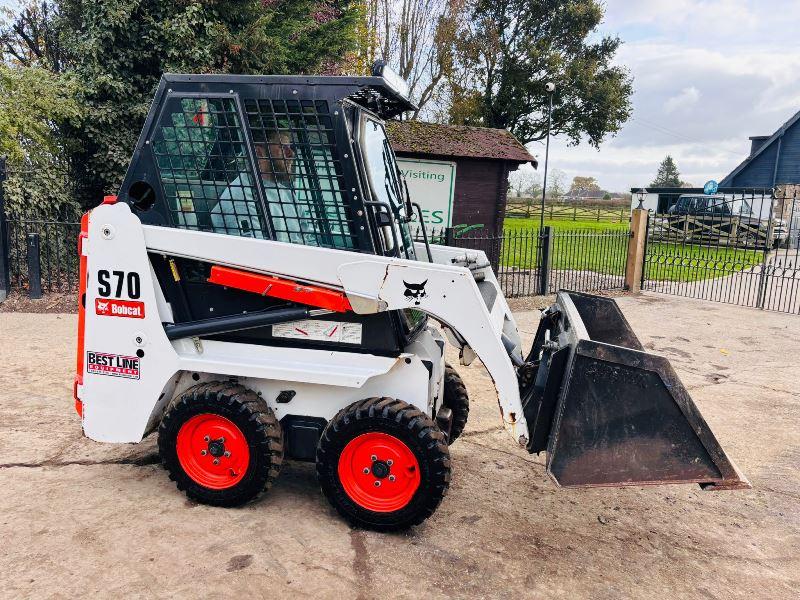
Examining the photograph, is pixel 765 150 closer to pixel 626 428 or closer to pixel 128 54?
pixel 128 54

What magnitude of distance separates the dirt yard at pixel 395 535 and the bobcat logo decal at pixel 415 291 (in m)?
1.32

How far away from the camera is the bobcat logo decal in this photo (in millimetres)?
3279

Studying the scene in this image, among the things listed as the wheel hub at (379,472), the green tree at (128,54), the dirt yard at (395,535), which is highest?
the green tree at (128,54)

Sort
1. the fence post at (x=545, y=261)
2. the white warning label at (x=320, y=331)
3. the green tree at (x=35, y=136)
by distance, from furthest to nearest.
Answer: the fence post at (x=545, y=261)
the green tree at (x=35, y=136)
the white warning label at (x=320, y=331)

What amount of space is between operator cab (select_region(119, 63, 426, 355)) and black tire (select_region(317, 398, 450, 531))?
0.38 metres


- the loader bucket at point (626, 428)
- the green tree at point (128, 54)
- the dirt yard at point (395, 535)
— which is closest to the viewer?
the dirt yard at point (395, 535)

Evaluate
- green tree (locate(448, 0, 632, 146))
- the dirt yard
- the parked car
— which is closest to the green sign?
the parked car

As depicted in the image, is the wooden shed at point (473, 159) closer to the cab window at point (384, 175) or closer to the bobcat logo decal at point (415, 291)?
the cab window at point (384, 175)

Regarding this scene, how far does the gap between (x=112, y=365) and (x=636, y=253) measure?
444 inches

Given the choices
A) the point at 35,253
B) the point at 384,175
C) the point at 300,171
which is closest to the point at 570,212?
the point at 35,253

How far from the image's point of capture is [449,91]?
2886 cm

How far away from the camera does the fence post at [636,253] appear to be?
12.5m

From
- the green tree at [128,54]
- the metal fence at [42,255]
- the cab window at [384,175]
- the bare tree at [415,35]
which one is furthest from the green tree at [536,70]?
the cab window at [384,175]

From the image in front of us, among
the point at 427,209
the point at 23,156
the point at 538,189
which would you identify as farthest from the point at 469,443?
the point at 538,189
